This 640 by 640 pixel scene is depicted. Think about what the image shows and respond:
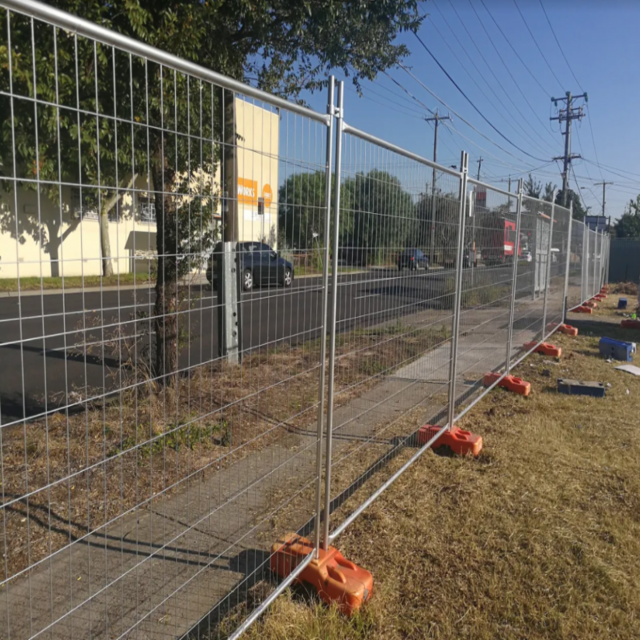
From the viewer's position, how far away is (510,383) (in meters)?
6.52

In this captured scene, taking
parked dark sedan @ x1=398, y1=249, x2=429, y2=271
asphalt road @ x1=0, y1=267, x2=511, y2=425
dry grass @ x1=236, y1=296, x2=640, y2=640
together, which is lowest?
dry grass @ x1=236, y1=296, x2=640, y2=640

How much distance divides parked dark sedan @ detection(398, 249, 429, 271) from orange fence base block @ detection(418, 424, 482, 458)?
1.51 m

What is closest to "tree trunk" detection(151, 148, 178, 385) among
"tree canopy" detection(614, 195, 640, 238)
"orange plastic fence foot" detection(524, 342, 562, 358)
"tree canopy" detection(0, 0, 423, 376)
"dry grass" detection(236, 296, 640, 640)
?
"tree canopy" detection(0, 0, 423, 376)

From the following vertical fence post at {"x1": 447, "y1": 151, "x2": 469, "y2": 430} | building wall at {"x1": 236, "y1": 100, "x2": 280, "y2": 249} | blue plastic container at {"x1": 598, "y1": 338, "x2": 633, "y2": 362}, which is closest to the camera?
building wall at {"x1": 236, "y1": 100, "x2": 280, "y2": 249}

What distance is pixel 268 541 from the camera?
322 cm

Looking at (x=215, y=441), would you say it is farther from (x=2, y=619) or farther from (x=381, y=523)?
(x=2, y=619)

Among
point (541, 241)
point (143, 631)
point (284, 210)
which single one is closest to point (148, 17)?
point (284, 210)

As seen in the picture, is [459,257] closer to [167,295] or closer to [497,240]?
[497,240]

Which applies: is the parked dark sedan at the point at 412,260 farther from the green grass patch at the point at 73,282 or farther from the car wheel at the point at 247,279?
the green grass patch at the point at 73,282

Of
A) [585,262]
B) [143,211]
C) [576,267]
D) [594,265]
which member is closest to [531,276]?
[576,267]

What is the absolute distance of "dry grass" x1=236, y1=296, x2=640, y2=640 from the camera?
261 cm

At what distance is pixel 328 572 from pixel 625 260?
1230 inches

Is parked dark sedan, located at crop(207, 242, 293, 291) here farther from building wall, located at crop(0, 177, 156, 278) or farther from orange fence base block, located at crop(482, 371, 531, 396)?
orange fence base block, located at crop(482, 371, 531, 396)

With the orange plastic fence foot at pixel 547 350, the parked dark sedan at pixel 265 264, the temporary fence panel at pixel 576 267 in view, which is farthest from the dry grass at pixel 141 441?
the temporary fence panel at pixel 576 267
